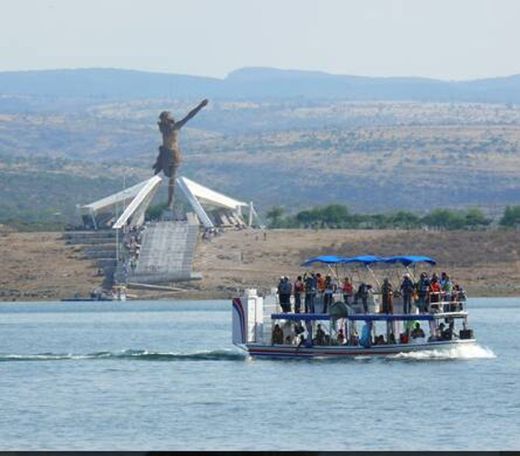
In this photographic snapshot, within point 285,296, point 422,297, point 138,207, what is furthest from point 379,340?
point 138,207

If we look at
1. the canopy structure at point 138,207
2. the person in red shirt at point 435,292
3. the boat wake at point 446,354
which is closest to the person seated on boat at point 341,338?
the boat wake at point 446,354

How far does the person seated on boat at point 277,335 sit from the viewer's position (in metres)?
63.2

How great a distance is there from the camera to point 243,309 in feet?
209

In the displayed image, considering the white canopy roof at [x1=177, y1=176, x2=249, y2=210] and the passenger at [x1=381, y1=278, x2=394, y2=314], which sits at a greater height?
the passenger at [x1=381, y1=278, x2=394, y2=314]

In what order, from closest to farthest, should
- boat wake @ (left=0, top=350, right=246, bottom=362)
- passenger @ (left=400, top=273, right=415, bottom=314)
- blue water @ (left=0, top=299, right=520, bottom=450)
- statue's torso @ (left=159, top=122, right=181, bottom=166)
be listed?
1. blue water @ (left=0, top=299, right=520, bottom=450)
2. passenger @ (left=400, top=273, right=415, bottom=314)
3. boat wake @ (left=0, top=350, right=246, bottom=362)
4. statue's torso @ (left=159, top=122, right=181, bottom=166)

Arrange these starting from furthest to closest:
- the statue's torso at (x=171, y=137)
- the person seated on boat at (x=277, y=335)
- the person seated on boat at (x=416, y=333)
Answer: the statue's torso at (x=171, y=137) → the person seated on boat at (x=277, y=335) → the person seated on boat at (x=416, y=333)

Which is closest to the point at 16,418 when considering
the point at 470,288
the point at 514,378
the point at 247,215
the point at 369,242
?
the point at 514,378

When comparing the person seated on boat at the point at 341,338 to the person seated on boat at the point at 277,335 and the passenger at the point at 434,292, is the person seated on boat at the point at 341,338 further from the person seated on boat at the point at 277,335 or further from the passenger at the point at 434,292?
the passenger at the point at 434,292

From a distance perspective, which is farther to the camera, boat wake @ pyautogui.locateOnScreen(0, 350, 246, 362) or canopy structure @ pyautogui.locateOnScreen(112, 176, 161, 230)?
canopy structure @ pyautogui.locateOnScreen(112, 176, 161, 230)

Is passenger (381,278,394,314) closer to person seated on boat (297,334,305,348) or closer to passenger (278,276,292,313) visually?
person seated on boat (297,334,305,348)

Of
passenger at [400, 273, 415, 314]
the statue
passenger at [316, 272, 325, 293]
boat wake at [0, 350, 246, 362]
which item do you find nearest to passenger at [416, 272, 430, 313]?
passenger at [400, 273, 415, 314]

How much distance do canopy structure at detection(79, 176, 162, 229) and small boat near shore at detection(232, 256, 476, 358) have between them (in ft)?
303

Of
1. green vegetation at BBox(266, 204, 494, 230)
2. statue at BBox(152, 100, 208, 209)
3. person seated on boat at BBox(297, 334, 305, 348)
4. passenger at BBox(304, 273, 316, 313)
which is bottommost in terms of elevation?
green vegetation at BBox(266, 204, 494, 230)

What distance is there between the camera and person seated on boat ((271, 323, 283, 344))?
63.2 metres
